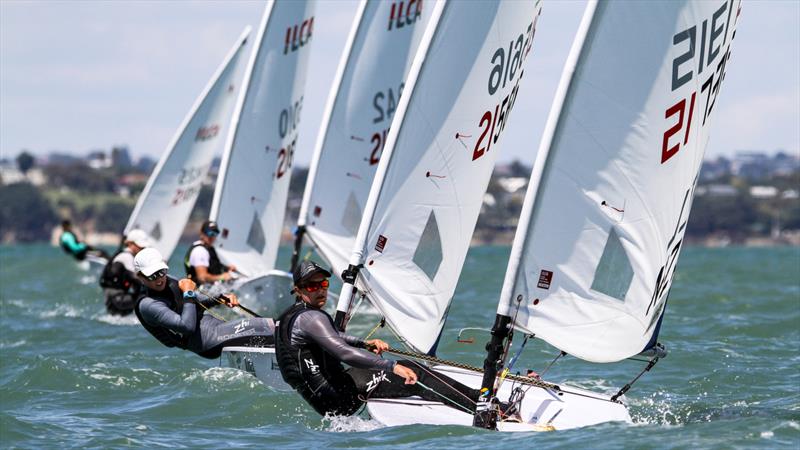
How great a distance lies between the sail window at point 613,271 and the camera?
9.64 m

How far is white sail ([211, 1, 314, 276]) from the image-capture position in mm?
19594

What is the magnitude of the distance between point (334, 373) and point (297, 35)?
35.3 feet

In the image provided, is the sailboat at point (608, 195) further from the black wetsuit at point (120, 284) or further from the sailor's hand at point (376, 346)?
the black wetsuit at point (120, 284)

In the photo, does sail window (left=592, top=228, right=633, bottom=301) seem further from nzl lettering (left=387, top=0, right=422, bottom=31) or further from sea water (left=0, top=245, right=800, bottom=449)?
nzl lettering (left=387, top=0, right=422, bottom=31)

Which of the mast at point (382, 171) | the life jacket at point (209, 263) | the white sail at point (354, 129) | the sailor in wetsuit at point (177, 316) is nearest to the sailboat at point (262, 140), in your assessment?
the white sail at point (354, 129)

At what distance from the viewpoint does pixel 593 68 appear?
930cm

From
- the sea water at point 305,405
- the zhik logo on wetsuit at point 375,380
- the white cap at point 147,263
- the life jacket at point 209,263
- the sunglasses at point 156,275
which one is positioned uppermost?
the white cap at point 147,263

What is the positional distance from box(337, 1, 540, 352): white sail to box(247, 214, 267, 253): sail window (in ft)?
26.8

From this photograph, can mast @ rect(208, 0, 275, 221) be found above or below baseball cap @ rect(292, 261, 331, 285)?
above

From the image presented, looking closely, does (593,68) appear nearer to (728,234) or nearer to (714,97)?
(714,97)

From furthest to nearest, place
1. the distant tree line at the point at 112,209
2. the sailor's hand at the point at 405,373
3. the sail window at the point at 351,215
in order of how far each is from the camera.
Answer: the distant tree line at the point at 112,209 < the sail window at the point at 351,215 < the sailor's hand at the point at 405,373

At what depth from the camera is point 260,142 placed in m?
19.7

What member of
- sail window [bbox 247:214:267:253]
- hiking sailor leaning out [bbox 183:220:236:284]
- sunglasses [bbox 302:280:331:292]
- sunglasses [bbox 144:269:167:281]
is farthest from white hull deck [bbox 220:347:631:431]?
sail window [bbox 247:214:267:253]

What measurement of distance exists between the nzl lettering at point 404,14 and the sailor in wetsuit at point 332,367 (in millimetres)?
7544
